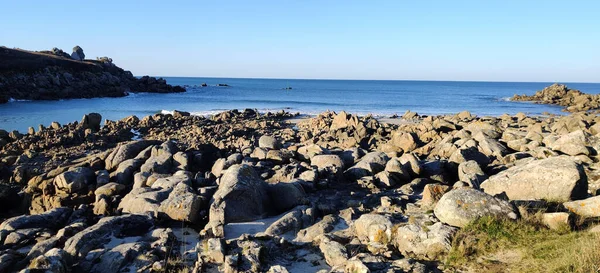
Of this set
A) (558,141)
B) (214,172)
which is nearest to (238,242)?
(214,172)

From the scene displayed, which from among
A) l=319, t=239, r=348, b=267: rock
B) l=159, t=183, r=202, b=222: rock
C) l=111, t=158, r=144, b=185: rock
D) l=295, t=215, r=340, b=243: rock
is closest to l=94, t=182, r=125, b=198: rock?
l=111, t=158, r=144, b=185: rock

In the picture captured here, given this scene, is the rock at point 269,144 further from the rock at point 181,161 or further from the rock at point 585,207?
the rock at point 585,207

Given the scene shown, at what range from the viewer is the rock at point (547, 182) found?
9.03m

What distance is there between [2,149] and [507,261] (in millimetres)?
26146

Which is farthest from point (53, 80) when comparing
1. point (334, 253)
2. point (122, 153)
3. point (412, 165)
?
point (334, 253)

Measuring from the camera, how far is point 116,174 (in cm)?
1425

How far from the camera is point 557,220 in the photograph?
761 cm

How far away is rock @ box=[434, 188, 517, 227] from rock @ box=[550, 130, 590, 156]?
319 inches

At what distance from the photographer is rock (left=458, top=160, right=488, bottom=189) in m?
11.1

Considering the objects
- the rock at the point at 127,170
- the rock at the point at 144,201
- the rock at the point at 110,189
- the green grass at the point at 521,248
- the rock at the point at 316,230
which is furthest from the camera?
the rock at the point at 127,170

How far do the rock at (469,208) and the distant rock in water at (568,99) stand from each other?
188ft

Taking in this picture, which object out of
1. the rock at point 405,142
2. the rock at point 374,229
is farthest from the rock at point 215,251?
the rock at point 405,142

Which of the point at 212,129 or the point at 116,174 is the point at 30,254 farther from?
the point at 212,129

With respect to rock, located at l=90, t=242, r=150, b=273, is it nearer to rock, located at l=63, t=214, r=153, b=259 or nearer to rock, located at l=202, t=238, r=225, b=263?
rock, located at l=63, t=214, r=153, b=259
